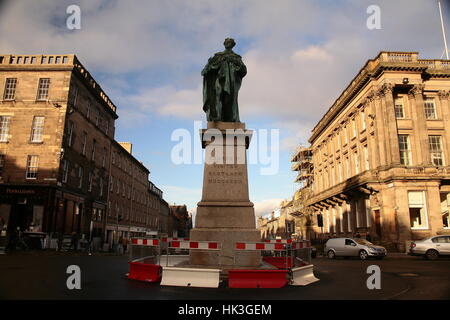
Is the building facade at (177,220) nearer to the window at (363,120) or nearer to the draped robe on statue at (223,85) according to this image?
the window at (363,120)

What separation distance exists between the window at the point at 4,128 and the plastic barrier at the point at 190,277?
26530 millimetres

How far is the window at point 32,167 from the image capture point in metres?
26.5

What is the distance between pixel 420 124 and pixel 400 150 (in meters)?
3.09

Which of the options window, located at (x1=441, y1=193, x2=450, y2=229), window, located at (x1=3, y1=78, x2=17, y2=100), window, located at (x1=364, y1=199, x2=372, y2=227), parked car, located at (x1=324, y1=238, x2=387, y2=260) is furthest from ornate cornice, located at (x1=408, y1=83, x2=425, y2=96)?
window, located at (x1=3, y1=78, x2=17, y2=100)

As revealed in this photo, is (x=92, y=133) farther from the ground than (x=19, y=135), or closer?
farther from the ground

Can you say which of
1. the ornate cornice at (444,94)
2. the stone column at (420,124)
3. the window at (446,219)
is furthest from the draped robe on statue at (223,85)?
the ornate cornice at (444,94)

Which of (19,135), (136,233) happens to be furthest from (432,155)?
(136,233)

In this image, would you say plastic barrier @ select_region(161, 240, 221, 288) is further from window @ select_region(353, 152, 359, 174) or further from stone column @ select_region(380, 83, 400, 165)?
window @ select_region(353, 152, 359, 174)

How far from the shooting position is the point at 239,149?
31.0 feet

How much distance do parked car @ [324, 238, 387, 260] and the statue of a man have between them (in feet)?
48.8

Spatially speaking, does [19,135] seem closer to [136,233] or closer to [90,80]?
[90,80]

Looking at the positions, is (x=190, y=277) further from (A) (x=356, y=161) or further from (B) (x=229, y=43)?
(A) (x=356, y=161)

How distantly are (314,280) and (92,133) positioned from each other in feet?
105

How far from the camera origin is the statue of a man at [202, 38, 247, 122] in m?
10.2
